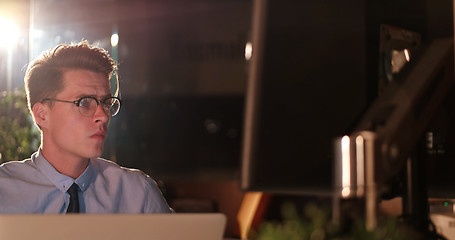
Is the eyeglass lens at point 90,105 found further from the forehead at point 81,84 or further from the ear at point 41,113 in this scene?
the ear at point 41,113

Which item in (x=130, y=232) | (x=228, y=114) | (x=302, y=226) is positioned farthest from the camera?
(x=228, y=114)

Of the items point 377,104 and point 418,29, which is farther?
point 418,29

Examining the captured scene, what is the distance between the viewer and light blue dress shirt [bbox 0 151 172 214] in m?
1.98

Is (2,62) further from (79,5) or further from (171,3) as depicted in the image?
(171,3)

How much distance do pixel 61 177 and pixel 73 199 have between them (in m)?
0.13

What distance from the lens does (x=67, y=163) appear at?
2102 millimetres

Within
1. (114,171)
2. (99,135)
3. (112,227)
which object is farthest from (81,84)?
(112,227)

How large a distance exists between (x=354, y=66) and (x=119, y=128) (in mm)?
2536

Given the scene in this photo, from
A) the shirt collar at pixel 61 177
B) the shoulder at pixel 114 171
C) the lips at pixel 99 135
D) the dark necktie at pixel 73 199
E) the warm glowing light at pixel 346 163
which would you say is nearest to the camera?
the warm glowing light at pixel 346 163

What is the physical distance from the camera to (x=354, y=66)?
3.30 feet

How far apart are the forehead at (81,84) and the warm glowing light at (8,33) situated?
27.8 inches

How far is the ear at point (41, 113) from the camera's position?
224 centimetres

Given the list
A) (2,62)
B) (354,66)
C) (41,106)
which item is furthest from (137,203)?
(354,66)

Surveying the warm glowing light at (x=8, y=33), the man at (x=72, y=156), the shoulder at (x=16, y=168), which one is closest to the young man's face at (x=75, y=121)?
the man at (x=72, y=156)
